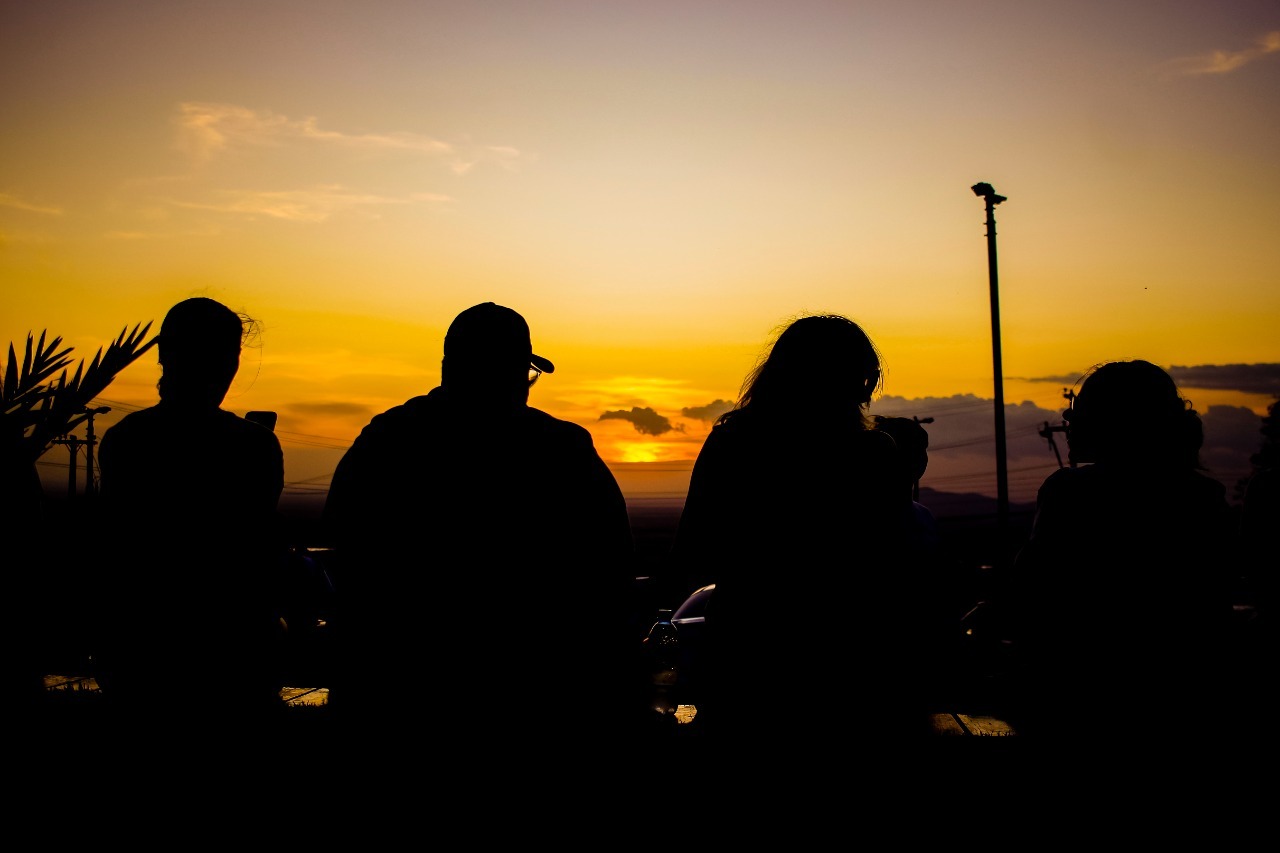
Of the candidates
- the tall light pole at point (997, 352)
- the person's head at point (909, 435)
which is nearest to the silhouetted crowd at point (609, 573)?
the person's head at point (909, 435)

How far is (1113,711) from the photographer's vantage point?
2.34 m

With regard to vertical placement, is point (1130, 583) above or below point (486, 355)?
below

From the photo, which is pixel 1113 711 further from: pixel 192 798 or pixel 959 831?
pixel 192 798

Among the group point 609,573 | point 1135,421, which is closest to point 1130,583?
point 1135,421

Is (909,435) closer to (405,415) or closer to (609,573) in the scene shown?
(609,573)

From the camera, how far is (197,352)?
2.50 meters

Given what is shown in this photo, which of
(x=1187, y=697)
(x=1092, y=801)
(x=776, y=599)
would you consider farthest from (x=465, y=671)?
(x=1187, y=697)

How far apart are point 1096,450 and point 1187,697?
2.12 feet

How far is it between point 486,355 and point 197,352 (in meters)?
0.83

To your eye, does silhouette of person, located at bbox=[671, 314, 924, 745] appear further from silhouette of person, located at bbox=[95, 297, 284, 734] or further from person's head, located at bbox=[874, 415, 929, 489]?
silhouette of person, located at bbox=[95, 297, 284, 734]

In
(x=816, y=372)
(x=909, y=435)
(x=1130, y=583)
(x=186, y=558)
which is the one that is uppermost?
(x=816, y=372)

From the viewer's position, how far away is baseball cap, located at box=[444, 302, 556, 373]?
7.48ft

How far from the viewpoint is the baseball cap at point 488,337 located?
2281 mm

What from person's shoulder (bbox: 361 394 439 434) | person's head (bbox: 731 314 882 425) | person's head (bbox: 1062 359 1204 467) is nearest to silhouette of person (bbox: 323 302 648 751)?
person's shoulder (bbox: 361 394 439 434)
